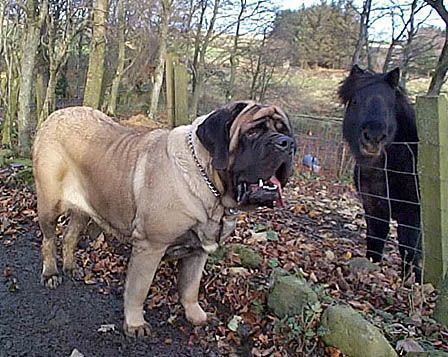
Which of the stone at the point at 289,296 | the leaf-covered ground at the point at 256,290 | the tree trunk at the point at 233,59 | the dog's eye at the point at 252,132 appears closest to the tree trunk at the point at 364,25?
the tree trunk at the point at 233,59

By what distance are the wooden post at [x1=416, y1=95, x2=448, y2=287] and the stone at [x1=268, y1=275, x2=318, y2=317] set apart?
A: 3.03 feet

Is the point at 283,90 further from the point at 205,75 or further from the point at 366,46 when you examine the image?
the point at 366,46

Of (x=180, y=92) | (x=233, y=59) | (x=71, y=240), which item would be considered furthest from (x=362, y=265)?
(x=233, y=59)

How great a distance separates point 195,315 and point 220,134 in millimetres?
1464

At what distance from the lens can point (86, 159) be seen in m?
4.29

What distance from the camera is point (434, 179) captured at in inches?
153

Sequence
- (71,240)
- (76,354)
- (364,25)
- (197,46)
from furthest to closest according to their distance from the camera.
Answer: (197,46)
(364,25)
(71,240)
(76,354)

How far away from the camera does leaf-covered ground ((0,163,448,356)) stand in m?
3.53

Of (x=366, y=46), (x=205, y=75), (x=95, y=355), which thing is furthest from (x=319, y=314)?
(x=205, y=75)

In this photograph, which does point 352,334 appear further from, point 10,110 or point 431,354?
point 10,110

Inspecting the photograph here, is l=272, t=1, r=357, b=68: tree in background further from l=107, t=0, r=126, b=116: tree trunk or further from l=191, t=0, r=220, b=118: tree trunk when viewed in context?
l=107, t=0, r=126, b=116: tree trunk

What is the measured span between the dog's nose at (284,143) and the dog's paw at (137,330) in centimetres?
165

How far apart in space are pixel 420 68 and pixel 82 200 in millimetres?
14167

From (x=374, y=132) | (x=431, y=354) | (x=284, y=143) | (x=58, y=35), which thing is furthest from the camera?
(x=58, y=35)
